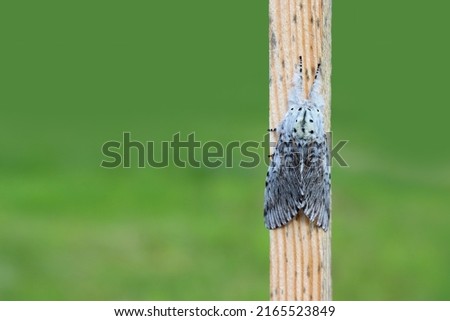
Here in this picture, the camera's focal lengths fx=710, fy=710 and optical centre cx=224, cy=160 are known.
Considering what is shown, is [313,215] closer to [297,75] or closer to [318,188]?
[318,188]

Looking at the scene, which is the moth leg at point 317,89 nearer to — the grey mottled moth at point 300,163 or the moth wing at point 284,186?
the grey mottled moth at point 300,163

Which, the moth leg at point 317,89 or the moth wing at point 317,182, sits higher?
the moth leg at point 317,89

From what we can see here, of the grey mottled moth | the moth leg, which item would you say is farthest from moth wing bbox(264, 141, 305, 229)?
the moth leg

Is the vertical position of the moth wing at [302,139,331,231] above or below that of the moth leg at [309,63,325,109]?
below

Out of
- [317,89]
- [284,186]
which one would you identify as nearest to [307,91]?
[317,89]

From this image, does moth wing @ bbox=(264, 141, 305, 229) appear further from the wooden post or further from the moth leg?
the moth leg

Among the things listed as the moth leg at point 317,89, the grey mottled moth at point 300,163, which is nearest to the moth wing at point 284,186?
the grey mottled moth at point 300,163
